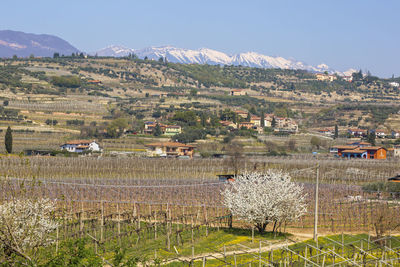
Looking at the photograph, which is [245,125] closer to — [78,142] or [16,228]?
[78,142]

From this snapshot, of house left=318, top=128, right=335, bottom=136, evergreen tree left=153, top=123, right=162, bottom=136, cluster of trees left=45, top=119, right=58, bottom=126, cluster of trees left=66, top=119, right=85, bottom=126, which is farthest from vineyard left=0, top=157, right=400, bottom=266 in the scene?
house left=318, top=128, right=335, bottom=136

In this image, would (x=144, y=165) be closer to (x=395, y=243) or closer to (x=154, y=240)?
(x=154, y=240)

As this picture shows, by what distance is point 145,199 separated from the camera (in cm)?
4953

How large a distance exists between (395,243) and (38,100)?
112 meters

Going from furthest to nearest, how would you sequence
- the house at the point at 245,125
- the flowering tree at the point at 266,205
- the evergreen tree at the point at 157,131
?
the house at the point at 245,125
the evergreen tree at the point at 157,131
the flowering tree at the point at 266,205

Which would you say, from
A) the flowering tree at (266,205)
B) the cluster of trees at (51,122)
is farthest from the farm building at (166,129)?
the flowering tree at (266,205)

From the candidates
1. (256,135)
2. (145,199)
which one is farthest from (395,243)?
(256,135)

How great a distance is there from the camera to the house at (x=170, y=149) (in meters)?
92.3

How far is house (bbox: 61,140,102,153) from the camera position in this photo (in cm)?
8912

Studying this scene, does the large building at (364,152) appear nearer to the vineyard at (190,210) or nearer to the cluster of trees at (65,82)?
the vineyard at (190,210)

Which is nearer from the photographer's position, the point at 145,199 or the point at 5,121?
the point at 145,199

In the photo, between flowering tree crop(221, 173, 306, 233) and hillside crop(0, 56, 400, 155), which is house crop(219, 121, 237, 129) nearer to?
hillside crop(0, 56, 400, 155)

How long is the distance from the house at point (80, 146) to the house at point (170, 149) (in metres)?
8.43

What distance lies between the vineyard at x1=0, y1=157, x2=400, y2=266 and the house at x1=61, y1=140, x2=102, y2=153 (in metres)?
13.8
